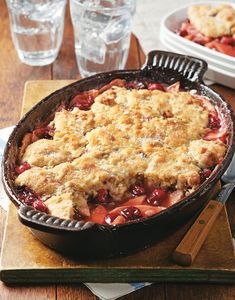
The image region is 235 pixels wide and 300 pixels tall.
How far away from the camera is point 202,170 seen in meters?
2.28

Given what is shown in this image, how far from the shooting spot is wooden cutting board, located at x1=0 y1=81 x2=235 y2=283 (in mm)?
2066

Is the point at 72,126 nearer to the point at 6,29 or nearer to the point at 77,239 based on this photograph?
the point at 77,239

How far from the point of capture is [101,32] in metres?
3.21

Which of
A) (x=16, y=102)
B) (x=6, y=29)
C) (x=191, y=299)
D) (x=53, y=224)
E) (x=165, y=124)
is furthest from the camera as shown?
(x=6, y=29)

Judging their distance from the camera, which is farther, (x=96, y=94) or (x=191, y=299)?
(x=96, y=94)

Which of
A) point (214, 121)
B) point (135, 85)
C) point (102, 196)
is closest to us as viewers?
point (102, 196)

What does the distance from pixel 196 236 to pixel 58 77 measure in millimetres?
1479

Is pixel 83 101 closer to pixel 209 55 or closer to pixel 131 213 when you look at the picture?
pixel 131 213

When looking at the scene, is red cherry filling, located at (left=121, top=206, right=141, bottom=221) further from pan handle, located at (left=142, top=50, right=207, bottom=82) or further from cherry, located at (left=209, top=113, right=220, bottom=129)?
pan handle, located at (left=142, top=50, right=207, bottom=82)

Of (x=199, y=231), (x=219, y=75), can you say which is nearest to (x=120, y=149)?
(x=199, y=231)

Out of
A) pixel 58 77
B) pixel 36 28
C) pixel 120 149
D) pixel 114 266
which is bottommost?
pixel 58 77

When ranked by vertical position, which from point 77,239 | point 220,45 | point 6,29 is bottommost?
point 6,29

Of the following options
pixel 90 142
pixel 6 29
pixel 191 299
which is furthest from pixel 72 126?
pixel 6 29

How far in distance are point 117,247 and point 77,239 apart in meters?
0.14
